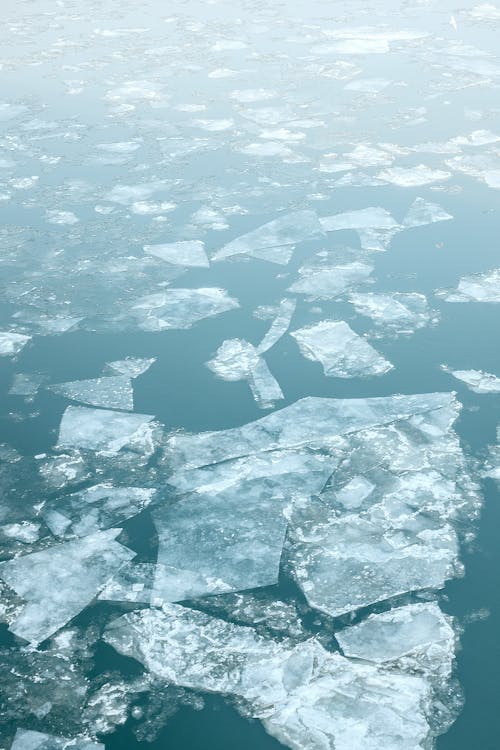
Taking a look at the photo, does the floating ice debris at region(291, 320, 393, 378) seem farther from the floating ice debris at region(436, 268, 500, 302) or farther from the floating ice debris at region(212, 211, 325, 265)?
the floating ice debris at region(212, 211, 325, 265)

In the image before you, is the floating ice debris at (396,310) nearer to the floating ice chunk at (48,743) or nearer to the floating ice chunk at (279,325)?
the floating ice chunk at (279,325)

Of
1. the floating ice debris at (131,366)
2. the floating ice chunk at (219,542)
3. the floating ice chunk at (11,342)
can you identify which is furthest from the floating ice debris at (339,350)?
the floating ice chunk at (11,342)

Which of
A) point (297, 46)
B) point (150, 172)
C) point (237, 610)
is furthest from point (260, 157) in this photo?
point (237, 610)

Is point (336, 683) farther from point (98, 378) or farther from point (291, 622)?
point (98, 378)

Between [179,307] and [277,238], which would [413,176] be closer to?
[277,238]

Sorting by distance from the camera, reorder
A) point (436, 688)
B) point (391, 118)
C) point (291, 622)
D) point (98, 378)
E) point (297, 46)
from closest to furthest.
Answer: point (436, 688) < point (291, 622) < point (98, 378) < point (391, 118) < point (297, 46)

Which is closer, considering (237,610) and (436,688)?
(436,688)

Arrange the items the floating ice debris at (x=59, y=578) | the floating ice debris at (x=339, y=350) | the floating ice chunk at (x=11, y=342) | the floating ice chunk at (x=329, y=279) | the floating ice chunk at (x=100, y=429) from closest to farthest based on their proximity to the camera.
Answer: the floating ice debris at (x=59, y=578) < the floating ice chunk at (x=100, y=429) < the floating ice debris at (x=339, y=350) < the floating ice chunk at (x=11, y=342) < the floating ice chunk at (x=329, y=279)
